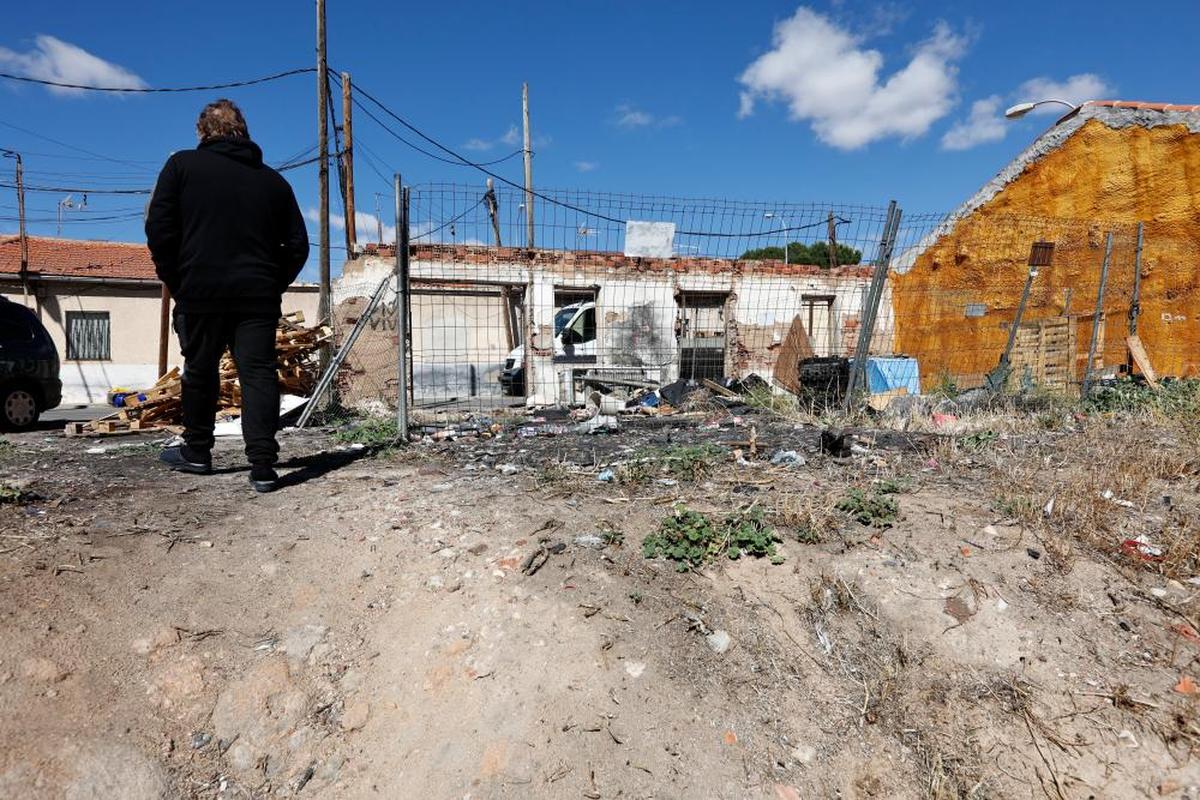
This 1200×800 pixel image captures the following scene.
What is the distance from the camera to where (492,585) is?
244cm

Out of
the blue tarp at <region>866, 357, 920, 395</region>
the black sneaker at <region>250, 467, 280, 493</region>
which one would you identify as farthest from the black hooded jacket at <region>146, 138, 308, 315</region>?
the blue tarp at <region>866, 357, 920, 395</region>

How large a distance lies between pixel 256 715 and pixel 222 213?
2166 mm

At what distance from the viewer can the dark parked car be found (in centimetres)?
673

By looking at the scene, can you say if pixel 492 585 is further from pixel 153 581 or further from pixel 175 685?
pixel 153 581

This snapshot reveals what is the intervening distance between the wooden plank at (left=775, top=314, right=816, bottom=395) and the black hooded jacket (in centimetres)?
663

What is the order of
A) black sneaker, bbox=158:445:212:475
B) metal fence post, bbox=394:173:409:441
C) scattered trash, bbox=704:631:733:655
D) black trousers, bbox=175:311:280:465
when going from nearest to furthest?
scattered trash, bbox=704:631:733:655, black trousers, bbox=175:311:280:465, black sneaker, bbox=158:445:212:475, metal fence post, bbox=394:173:409:441

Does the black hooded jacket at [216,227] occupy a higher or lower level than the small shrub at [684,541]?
higher

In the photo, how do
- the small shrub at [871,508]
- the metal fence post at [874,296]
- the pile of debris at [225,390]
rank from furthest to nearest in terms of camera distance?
the pile of debris at [225,390] < the metal fence post at [874,296] < the small shrub at [871,508]

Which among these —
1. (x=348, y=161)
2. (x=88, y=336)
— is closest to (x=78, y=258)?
(x=88, y=336)

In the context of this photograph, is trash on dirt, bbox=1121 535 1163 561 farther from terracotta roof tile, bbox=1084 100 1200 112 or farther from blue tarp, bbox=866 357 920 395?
terracotta roof tile, bbox=1084 100 1200 112

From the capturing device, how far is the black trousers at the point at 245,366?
10.2ft

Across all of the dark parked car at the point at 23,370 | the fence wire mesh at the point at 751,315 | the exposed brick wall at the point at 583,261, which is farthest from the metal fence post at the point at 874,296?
the dark parked car at the point at 23,370

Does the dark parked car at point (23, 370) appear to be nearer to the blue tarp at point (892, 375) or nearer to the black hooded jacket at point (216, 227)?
the black hooded jacket at point (216, 227)

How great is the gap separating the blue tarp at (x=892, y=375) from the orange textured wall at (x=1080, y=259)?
1.35ft
